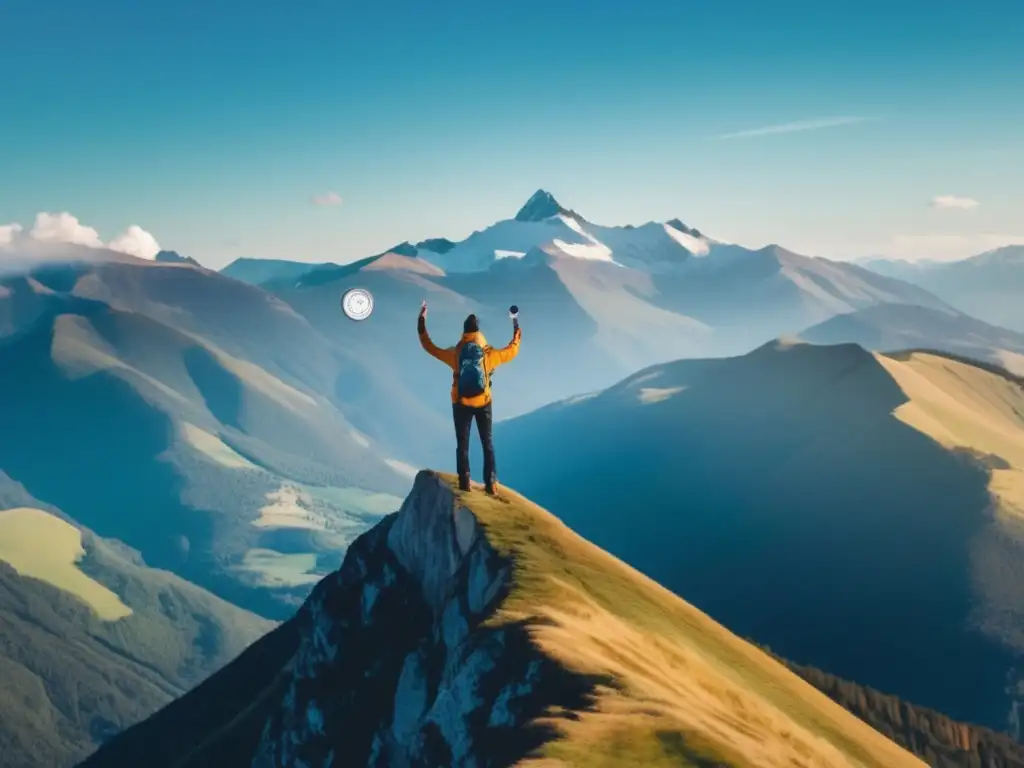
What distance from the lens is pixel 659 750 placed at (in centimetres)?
4584

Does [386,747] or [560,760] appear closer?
[560,760]

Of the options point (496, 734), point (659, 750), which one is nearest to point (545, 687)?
point (496, 734)

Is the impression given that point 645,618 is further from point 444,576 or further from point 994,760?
point 994,760

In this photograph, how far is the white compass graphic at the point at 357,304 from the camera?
185ft

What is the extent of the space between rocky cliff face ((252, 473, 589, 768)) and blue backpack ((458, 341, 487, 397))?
16026 millimetres

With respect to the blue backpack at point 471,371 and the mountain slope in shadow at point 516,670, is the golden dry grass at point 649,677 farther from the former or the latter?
the blue backpack at point 471,371

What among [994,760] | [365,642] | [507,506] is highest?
[507,506]

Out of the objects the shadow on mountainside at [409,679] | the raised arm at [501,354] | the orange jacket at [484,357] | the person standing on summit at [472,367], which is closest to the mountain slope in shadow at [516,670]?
the shadow on mountainside at [409,679]

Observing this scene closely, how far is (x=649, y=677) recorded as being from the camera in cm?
6162

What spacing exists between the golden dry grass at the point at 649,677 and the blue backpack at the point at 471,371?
16100 mm

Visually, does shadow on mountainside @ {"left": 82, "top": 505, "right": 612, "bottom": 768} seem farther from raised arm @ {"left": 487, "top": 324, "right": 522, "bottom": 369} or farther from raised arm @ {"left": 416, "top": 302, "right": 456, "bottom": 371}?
raised arm @ {"left": 416, "top": 302, "right": 456, "bottom": 371}

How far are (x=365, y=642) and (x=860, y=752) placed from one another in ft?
163

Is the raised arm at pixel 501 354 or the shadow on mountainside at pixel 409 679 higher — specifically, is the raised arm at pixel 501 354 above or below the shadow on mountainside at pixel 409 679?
above

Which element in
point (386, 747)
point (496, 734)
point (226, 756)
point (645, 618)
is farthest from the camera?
point (226, 756)
